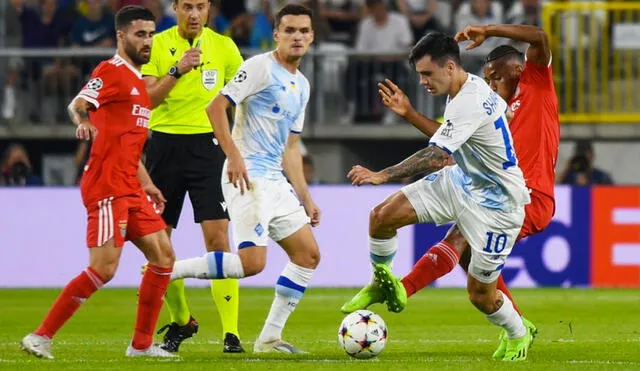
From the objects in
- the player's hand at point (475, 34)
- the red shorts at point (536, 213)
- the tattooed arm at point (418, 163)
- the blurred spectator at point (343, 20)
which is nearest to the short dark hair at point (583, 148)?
the blurred spectator at point (343, 20)

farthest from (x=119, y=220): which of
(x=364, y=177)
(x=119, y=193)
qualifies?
(x=364, y=177)

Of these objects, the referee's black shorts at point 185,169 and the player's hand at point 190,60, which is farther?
the referee's black shorts at point 185,169

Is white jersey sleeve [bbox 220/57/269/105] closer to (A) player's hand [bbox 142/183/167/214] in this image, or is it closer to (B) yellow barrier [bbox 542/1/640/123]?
(A) player's hand [bbox 142/183/167/214]

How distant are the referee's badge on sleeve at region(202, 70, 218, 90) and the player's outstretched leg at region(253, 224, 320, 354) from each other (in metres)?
1.41

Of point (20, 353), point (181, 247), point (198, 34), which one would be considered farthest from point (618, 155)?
point (20, 353)

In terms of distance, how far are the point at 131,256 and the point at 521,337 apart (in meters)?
8.03

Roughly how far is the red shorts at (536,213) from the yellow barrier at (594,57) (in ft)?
29.7

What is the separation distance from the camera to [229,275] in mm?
8977

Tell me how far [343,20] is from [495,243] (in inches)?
423

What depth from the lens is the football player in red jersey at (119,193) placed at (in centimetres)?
853

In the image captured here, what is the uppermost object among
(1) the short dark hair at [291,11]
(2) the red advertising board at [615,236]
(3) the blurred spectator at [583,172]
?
(1) the short dark hair at [291,11]

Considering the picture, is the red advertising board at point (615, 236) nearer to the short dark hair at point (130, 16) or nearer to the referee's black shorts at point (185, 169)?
the referee's black shorts at point (185, 169)

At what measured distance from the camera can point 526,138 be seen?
9719 mm

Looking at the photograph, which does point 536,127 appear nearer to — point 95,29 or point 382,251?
point 382,251
